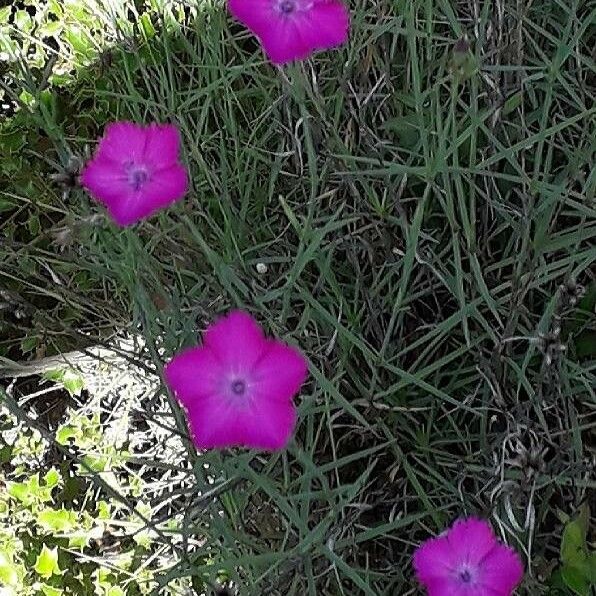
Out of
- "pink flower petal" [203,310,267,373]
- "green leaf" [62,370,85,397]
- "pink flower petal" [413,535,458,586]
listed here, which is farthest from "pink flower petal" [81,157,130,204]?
"green leaf" [62,370,85,397]

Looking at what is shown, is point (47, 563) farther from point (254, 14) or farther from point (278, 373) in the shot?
point (254, 14)

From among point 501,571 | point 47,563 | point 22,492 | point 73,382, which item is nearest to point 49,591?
point 47,563

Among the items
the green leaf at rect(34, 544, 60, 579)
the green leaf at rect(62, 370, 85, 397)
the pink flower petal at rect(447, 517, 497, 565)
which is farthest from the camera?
the green leaf at rect(62, 370, 85, 397)

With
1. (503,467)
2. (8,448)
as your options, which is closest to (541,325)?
(503,467)

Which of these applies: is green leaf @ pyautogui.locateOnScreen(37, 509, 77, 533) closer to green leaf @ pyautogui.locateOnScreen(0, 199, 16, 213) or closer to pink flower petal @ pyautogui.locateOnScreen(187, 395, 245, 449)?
green leaf @ pyautogui.locateOnScreen(0, 199, 16, 213)

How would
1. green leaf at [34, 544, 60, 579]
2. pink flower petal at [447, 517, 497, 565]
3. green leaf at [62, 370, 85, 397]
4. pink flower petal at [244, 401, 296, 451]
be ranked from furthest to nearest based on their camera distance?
green leaf at [62, 370, 85, 397]
green leaf at [34, 544, 60, 579]
pink flower petal at [447, 517, 497, 565]
pink flower petal at [244, 401, 296, 451]
